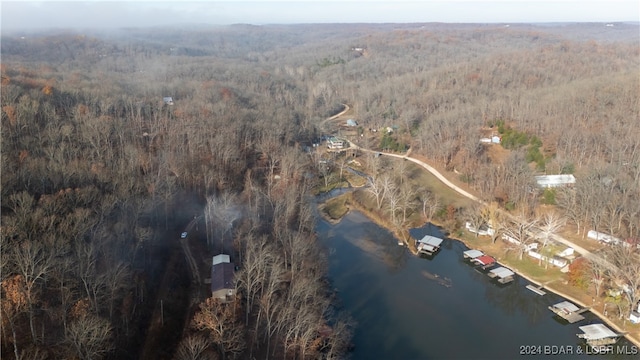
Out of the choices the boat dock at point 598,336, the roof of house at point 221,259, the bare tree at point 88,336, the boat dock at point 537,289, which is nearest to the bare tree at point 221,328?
the bare tree at point 88,336

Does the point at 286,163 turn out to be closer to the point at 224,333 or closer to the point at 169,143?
the point at 169,143

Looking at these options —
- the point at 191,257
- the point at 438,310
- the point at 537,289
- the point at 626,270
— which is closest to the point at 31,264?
the point at 191,257

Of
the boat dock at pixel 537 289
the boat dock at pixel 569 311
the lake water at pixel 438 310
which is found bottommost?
the lake water at pixel 438 310

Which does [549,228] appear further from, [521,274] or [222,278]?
[222,278]

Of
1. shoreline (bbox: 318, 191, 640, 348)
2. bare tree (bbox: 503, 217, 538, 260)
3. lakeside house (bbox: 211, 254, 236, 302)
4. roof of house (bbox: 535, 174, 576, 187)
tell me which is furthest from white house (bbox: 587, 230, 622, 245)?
lakeside house (bbox: 211, 254, 236, 302)

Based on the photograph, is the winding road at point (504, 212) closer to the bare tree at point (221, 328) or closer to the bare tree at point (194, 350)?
the bare tree at point (221, 328)

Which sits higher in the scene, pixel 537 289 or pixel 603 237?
pixel 603 237
